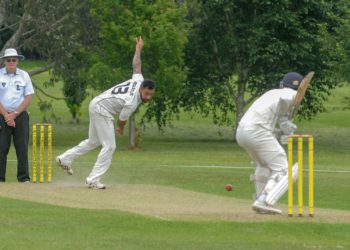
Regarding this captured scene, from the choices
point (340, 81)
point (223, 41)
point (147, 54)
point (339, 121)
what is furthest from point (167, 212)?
point (339, 121)

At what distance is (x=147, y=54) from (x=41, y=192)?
2012cm

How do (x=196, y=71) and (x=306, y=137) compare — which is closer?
(x=306, y=137)

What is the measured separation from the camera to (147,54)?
36781mm

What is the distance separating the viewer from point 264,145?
46.4ft

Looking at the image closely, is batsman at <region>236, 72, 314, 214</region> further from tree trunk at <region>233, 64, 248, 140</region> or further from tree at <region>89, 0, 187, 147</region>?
tree trunk at <region>233, 64, 248, 140</region>

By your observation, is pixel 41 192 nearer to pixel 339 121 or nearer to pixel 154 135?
pixel 154 135

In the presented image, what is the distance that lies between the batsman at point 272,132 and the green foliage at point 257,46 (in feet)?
79.3

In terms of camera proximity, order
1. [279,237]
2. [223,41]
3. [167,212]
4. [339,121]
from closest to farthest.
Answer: [279,237] → [167,212] → [223,41] → [339,121]

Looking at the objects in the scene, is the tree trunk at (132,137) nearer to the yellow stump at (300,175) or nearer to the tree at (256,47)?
the tree at (256,47)

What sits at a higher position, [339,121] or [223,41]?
[223,41]

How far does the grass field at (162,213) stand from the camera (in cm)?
1190

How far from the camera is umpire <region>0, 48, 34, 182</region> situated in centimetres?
1858

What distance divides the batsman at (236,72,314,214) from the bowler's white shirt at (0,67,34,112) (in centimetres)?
553

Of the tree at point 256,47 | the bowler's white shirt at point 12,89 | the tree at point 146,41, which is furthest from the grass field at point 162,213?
the tree at point 256,47
